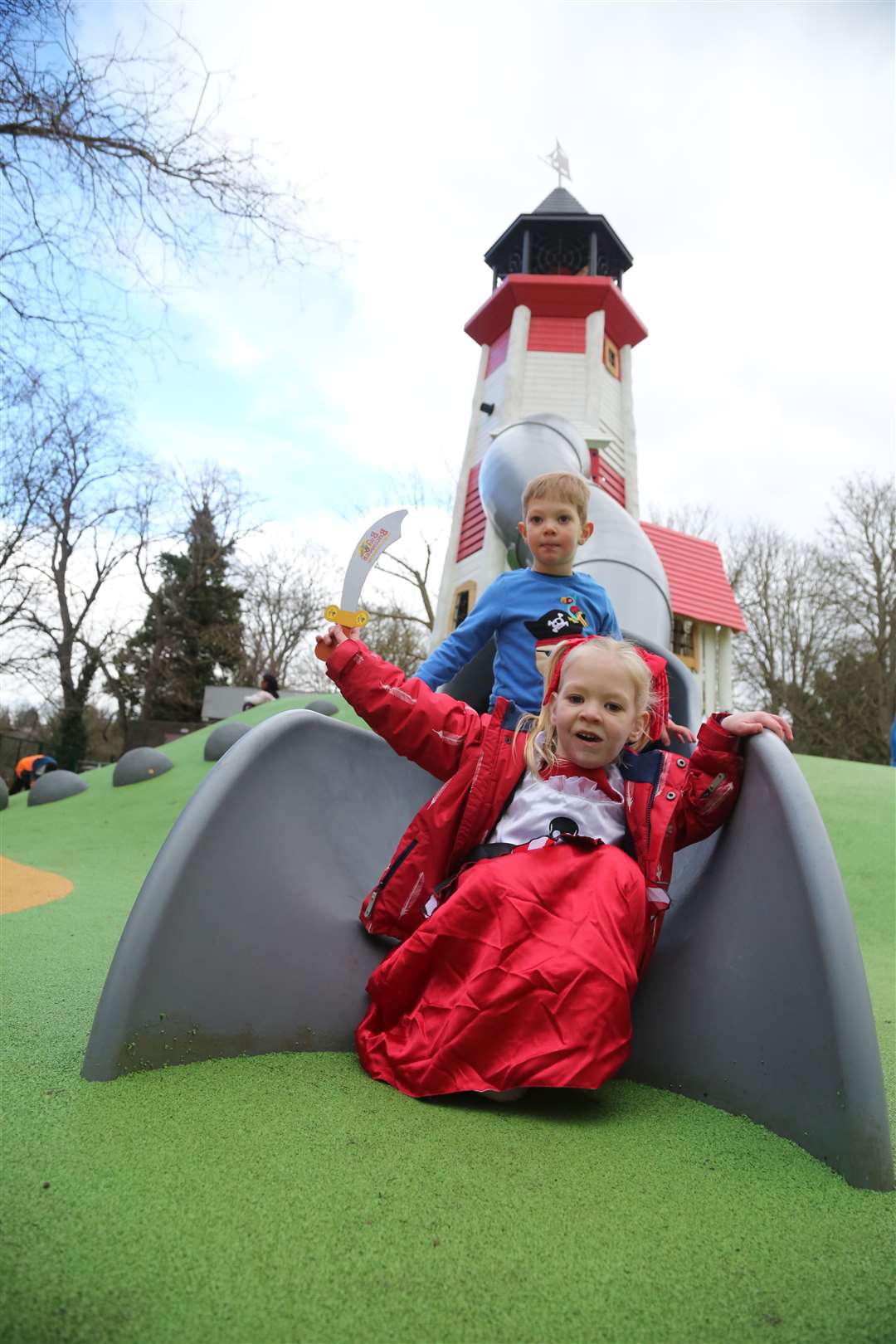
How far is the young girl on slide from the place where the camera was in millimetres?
1339

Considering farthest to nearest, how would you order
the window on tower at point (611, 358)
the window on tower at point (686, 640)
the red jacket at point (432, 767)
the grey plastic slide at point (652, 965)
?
the window on tower at point (686, 640), the window on tower at point (611, 358), the red jacket at point (432, 767), the grey plastic slide at point (652, 965)

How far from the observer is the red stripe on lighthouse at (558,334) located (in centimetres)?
Answer: 1098

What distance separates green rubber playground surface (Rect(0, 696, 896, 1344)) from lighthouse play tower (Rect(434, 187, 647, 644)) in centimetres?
892

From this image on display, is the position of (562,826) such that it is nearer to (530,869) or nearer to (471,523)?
(530,869)

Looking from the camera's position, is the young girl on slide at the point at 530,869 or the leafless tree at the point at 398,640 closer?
the young girl on slide at the point at 530,869

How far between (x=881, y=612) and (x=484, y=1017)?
61.9 ft

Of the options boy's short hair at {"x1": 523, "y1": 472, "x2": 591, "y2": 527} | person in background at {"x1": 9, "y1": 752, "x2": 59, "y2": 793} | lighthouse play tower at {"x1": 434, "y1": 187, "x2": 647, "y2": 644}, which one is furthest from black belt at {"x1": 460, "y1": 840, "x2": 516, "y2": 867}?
person in background at {"x1": 9, "y1": 752, "x2": 59, "y2": 793}

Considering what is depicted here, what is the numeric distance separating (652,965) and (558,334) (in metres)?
10.8

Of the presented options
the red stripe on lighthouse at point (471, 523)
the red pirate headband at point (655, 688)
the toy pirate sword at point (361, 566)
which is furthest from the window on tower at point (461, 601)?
the toy pirate sword at point (361, 566)

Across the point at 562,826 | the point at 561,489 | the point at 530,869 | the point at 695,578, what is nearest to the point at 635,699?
the point at 562,826

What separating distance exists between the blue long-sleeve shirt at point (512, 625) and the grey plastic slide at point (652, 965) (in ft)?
1.92

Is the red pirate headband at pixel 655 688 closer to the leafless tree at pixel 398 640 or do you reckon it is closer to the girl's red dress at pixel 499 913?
the girl's red dress at pixel 499 913

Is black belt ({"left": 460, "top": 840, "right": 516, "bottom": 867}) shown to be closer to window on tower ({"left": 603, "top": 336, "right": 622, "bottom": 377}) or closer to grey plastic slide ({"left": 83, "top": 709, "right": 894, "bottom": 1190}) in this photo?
grey plastic slide ({"left": 83, "top": 709, "right": 894, "bottom": 1190})

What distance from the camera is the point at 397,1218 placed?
91 cm
